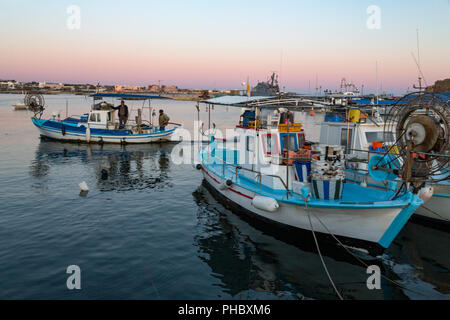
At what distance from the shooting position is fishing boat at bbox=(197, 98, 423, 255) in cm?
983

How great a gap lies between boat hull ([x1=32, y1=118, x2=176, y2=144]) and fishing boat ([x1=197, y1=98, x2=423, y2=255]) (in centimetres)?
2079

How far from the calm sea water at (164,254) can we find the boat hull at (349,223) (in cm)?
65

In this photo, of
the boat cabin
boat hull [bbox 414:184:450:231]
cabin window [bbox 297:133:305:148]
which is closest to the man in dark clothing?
the boat cabin

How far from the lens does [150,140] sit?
35000 mm

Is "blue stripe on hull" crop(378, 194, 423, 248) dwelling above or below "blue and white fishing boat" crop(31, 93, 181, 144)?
below

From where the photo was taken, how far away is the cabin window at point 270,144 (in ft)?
44.2

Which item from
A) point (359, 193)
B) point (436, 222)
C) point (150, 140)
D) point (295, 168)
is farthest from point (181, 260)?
point (150, 140)

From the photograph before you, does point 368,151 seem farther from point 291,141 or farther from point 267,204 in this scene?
point 267,204

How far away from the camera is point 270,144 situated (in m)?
13.6

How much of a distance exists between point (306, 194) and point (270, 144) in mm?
3673

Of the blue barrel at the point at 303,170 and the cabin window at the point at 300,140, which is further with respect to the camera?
the cabin window at the point at 300,140

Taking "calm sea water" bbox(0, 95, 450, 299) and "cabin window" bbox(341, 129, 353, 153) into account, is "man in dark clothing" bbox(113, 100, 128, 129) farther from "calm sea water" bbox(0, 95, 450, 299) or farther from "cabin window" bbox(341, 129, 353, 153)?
"cabin window" bbox(341, 129, 353, 153)

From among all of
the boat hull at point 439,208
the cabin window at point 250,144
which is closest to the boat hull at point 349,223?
the cabin window at point 250,144

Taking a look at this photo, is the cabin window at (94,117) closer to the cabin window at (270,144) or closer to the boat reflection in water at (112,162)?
the boat reflection in water at (112,162)
